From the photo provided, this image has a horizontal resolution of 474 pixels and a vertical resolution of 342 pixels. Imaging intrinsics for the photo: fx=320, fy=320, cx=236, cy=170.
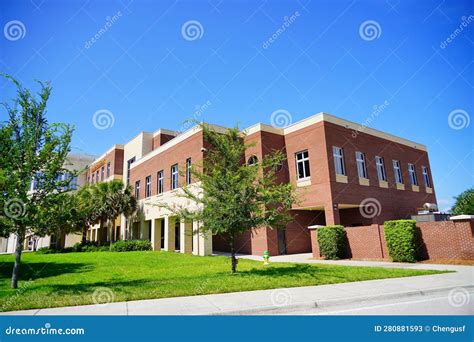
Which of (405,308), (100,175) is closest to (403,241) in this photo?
(405,308)

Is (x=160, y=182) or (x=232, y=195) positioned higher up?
(x=160, y=182)

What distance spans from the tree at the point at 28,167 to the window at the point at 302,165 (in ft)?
53.6

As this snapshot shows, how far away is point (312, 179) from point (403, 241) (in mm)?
7771

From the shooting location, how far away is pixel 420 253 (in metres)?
15.5

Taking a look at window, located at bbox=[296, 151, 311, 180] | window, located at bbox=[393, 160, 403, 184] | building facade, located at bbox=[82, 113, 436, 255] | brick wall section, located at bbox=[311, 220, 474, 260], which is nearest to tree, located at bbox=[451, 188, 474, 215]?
building facade, located at bbox=[82, 113, 436, 255]

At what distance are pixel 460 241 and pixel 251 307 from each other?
12361 millimetres

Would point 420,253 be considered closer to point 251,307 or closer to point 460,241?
point 460,241

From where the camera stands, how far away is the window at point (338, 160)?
22281 millimetres

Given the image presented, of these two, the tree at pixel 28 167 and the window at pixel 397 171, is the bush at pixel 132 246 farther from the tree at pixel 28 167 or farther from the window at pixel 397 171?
the window at pixel 397 171

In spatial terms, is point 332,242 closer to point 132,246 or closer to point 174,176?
point 174,176

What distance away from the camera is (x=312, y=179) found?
2200 cm

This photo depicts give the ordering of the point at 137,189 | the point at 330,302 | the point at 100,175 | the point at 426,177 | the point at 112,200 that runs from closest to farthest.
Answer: the point at 330,302
the point at 112,200
the point at 426,177
the point at 137,189
the point at 100,175

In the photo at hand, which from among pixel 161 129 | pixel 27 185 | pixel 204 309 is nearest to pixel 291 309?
pixel 204 309

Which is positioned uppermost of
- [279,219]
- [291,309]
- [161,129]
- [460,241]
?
[161,129]
